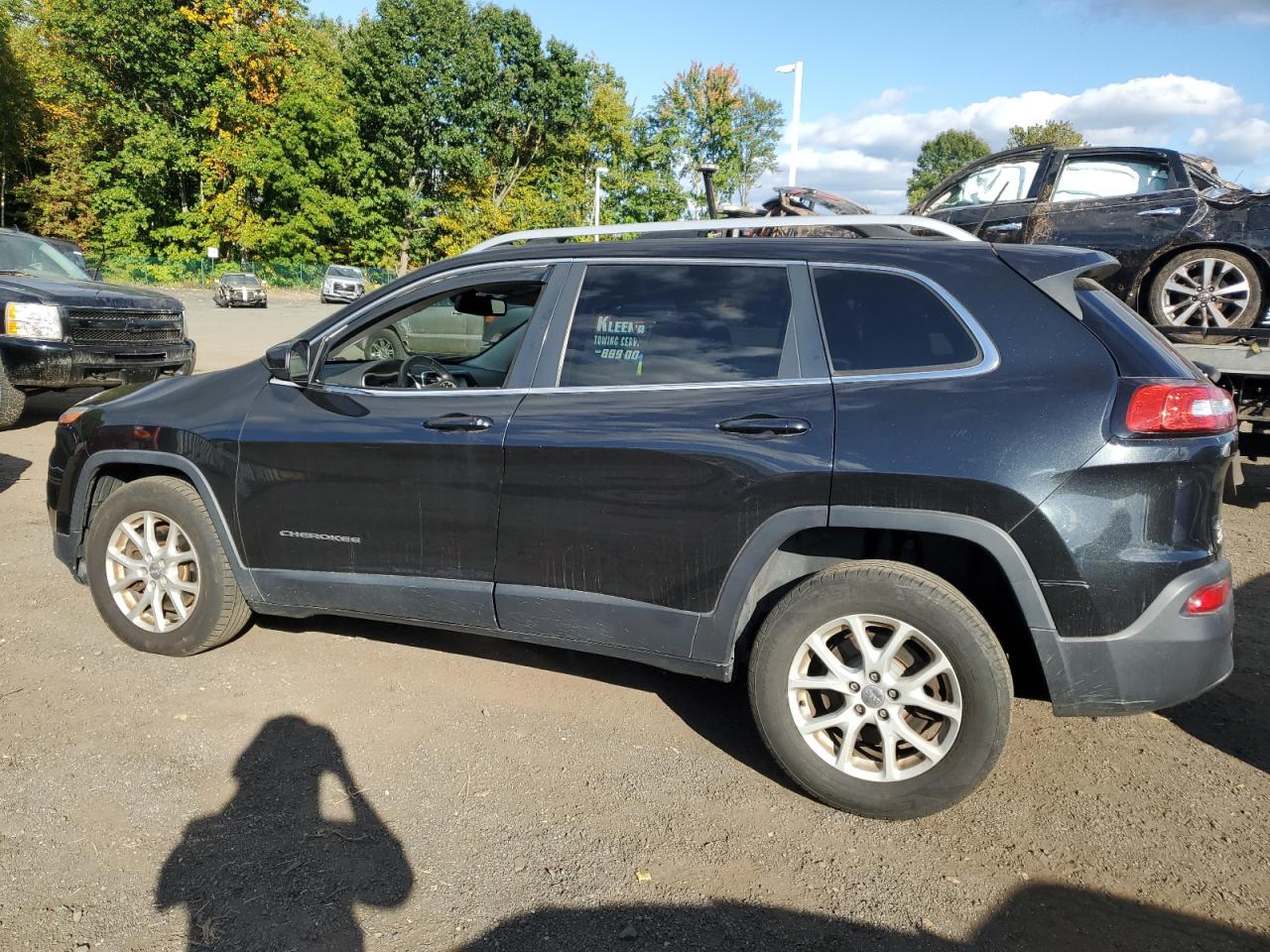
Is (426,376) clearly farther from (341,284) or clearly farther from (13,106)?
(13,106)

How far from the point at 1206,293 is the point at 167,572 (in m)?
6.56

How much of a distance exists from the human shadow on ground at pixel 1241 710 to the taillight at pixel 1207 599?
1.03m

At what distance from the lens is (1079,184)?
7.25 metres

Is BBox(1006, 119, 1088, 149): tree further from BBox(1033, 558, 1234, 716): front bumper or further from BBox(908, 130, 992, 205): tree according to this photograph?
BBox(1033, 558, 1234, 716): front bumper

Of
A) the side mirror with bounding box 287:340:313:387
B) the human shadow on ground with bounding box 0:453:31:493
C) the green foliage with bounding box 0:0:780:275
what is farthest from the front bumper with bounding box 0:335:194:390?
the green foliage with bounding box 0:0:780:275

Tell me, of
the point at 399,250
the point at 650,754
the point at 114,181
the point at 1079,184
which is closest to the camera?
the point at 650,754

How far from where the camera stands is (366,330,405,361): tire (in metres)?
4.32

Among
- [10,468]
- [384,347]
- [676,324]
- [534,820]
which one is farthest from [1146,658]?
[10,468]

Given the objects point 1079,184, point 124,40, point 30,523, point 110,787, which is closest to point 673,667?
point 110,787

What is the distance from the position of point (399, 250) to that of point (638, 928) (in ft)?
169

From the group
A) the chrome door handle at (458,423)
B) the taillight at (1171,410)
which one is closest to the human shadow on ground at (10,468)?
the chrome door handle at (458,423)

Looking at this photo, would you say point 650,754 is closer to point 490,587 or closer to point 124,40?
point 490,587

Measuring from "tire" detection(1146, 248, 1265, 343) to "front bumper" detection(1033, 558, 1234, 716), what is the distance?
4060 mm

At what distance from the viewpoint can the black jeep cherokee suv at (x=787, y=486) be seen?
282cm
